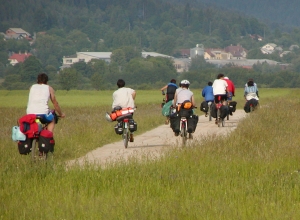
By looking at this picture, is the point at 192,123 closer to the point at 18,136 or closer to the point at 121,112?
the point at 121,112

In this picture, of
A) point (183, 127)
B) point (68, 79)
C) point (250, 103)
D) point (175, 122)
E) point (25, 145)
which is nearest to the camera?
point (25, 145)

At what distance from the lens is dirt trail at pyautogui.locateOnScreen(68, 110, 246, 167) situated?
15.6 metres

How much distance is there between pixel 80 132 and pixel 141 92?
6077cm

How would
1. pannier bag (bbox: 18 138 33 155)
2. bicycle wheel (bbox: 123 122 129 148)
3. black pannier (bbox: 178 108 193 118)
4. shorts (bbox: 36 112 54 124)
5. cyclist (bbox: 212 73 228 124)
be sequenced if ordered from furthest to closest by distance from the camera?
cyclist (bbox: 212 73 228 124)
bicycle wheel (bbox: 123 122 129 148)
black pannier (bbox: 178 108 193 118)
shorts (bbox: 36 112 54 124)
pannier bag (bbox: 18 138 33 155)

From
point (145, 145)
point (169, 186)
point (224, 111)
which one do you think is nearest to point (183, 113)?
point (145, 145)

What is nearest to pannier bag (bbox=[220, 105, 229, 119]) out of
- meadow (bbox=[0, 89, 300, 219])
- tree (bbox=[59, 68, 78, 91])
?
meadow (bbox=[0, 89, 300, 219])

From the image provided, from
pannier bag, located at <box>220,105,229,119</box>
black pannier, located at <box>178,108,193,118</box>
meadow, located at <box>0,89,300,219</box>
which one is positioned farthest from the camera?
pannier bag, located at <box>220,105,229,119</box>

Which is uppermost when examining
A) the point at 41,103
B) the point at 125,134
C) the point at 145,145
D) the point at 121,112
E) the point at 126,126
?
the point at 41,103

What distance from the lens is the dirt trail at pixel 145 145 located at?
15597 mm

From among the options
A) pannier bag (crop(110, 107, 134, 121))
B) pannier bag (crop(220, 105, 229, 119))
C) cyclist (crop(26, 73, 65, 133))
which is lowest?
pannier bag (crop(220, 105, 229, 119))

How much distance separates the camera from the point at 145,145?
1891cm

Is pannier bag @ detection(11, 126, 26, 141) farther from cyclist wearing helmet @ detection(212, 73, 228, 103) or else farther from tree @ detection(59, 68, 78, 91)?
tree @ detection(59, 68, 78, 91)

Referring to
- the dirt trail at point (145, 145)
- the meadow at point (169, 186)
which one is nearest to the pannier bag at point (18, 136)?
the meadow at point (169, 186)

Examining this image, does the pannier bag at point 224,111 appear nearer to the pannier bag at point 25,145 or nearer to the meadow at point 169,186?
the meadow at point 169,186
